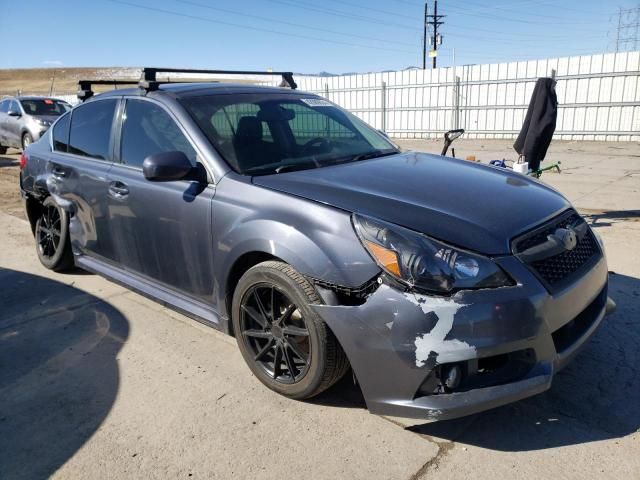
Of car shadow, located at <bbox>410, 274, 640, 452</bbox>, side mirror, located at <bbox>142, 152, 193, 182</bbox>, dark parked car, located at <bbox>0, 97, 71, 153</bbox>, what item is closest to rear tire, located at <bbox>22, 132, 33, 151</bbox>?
dark parked car, located at <bbox>0, 97, 71, 153</bbox>

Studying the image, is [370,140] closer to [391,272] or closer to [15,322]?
[391,272]

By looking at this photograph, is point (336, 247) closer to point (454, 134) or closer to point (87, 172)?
point (87, 172)

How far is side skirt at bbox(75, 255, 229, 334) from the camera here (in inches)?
132

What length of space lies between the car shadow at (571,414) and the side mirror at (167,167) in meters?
1.93

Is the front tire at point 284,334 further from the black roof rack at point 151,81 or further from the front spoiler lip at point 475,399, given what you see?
the black roof rack at point 151,81

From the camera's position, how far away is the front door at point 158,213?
10.8 feet

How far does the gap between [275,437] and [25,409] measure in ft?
4.78

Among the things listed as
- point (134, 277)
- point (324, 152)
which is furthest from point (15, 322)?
point (324, 152)

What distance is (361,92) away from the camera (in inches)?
891

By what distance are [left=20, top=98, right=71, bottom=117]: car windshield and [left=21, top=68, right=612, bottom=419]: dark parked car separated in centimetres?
1213

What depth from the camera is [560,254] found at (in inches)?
105

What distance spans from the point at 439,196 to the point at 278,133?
1335 millimetres

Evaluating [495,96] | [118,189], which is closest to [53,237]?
[118,189]

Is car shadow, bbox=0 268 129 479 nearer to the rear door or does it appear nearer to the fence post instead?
the rear door
